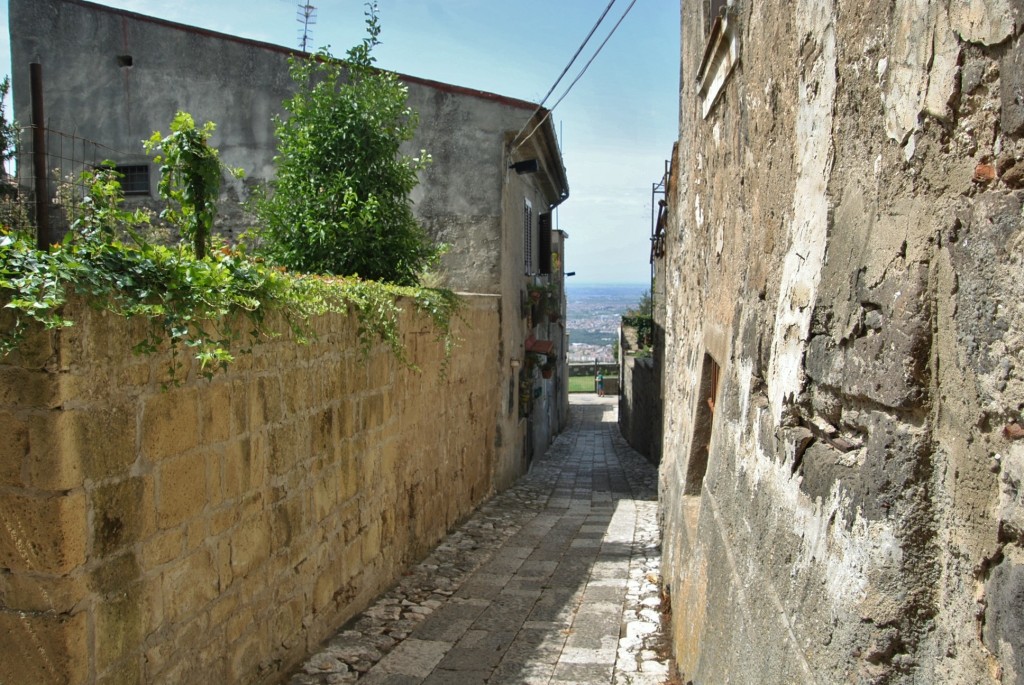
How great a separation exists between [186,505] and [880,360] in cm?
261

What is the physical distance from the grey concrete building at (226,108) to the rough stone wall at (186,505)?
4971mm

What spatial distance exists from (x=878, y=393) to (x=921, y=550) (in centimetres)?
33

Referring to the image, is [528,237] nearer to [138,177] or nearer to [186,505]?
[138,177]

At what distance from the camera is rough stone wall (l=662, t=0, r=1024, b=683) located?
1375 millimetres

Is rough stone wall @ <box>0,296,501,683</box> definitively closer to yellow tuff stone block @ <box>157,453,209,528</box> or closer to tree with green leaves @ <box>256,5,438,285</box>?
yellow tuff stone block @ <box>157,453,209,528</box>

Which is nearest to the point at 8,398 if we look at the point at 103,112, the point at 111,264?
the point at 111,264

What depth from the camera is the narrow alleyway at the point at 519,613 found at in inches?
176

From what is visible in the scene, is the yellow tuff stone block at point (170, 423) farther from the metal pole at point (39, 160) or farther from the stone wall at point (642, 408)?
the stone wall at point (642, 408)

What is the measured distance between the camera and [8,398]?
8.77ft

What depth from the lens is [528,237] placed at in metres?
13.3

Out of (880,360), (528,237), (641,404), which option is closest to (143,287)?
(880,360)

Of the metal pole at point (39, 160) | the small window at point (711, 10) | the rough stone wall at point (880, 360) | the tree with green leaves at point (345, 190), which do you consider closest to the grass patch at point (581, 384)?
the tree with green leaves at point (345, 190)

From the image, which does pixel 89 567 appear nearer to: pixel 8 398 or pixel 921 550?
pixel 8 398

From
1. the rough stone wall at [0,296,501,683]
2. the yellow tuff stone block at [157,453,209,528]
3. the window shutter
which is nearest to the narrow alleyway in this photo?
the rough stone wall at [0,296,501,683]
